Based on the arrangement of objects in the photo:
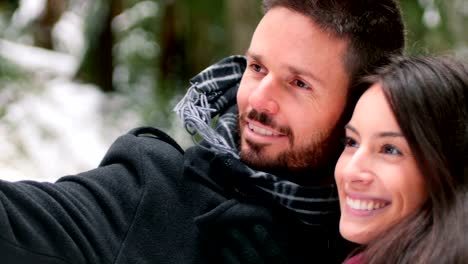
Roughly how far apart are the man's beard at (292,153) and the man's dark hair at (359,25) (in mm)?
180

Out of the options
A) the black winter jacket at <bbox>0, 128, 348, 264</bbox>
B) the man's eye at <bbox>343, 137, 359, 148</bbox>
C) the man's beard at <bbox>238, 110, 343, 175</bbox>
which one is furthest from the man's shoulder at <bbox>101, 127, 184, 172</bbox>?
the man's eye at <bbox>343, 137, 359, 148</bbox>

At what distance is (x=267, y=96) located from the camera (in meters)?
2.14

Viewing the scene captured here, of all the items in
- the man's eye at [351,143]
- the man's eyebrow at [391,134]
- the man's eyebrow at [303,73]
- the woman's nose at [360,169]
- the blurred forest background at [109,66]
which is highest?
the man's eyebrow at [303,73]

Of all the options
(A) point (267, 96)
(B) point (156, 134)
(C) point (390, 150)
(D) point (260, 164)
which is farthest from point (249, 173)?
(C) point (390, 150)

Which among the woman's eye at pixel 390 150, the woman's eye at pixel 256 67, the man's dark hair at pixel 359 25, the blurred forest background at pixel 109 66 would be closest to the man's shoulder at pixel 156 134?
the woman's eye at pixel 256 67

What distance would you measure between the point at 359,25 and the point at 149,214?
0.77 m

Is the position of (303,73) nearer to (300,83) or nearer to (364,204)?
(300,83)

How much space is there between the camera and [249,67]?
223cm

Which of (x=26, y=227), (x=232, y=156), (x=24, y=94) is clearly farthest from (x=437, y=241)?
(x=24, y=94)

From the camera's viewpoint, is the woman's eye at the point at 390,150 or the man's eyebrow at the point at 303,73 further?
the man's eyebrow at the point at 303,73

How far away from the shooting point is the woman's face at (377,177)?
5.98 feet

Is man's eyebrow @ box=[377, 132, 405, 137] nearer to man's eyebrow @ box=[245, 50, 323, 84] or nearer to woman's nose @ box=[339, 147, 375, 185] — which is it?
woman's nose @ box=[339, 147, 375, 185]

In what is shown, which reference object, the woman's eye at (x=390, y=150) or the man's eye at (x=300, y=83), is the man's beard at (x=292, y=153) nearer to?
the man's eye at (x=300, y=83)

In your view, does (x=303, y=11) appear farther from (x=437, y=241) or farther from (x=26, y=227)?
(x=26, y=227)
